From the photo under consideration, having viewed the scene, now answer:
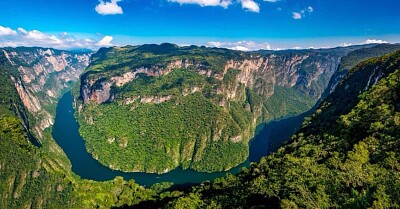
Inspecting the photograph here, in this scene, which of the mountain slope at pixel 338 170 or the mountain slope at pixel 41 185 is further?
the mountain slope at pixel 41 185

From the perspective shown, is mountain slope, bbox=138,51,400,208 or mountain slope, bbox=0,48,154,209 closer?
mountain slope, bbox=138,51,400,208

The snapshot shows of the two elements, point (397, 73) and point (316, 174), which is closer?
point (316, 174)

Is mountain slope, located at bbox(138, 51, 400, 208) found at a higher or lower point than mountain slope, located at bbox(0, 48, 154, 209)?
higher

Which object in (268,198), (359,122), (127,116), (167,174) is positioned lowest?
(167,174)

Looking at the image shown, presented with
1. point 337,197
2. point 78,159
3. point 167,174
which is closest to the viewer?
point 337,197

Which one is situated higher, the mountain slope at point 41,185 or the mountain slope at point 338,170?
the mountain slope at point 338,170

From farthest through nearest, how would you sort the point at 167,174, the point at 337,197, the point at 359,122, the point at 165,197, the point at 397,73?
the point at 167,174, the point at 165,197, the point at 397,73, the point at 359,122, the point at 337,197

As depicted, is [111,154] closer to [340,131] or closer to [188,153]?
[188,153]

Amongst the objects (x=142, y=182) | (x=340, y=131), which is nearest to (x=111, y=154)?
(x=142, y=182)
